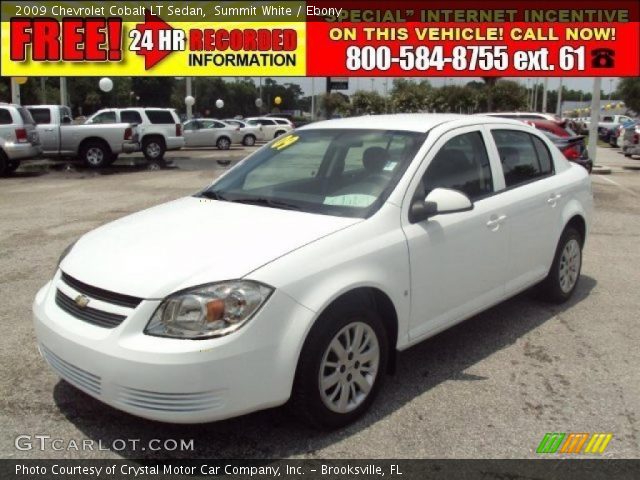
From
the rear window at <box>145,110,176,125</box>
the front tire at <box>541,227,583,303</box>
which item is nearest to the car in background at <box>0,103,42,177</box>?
the rear window at <box>145,110,176,125</box>

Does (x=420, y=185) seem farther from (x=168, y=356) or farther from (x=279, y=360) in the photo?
(x=168, y=356)

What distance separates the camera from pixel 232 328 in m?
2.90

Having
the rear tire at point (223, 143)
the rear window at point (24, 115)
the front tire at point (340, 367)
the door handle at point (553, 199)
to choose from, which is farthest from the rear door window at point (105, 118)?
the front tire at point (340, 367)

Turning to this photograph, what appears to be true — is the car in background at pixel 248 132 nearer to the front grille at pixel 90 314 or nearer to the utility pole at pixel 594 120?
the utility pole at pixel 594 120

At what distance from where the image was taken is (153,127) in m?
22.8

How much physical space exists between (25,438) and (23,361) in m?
1.10

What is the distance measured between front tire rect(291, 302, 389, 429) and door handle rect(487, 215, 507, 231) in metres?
1.26

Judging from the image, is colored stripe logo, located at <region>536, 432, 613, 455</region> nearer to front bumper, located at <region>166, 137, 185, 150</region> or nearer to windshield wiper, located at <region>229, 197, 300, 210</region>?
windshield wiper, located at <region>229, 197, 300, 210</region>

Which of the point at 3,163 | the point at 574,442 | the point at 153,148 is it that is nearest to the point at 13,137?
the point at 3,163

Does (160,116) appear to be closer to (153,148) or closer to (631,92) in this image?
(153,148)

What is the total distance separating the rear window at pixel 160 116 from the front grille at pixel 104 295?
20654 millimetres

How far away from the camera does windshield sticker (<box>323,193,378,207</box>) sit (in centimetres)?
372

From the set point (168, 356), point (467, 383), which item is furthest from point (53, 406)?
point (467, 383)

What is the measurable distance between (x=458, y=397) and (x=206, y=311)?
5.54ft
